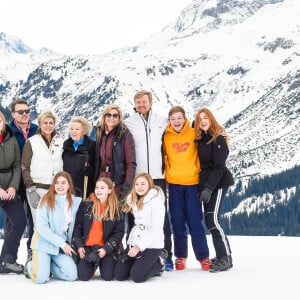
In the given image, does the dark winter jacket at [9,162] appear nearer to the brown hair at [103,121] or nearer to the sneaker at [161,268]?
the brown hair at [103,121]

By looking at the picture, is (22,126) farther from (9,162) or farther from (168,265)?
(168,265)

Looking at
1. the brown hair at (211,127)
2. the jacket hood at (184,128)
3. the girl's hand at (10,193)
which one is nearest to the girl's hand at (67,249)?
the girl's hand at (10,193)

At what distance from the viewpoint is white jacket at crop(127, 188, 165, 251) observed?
10.1 metres

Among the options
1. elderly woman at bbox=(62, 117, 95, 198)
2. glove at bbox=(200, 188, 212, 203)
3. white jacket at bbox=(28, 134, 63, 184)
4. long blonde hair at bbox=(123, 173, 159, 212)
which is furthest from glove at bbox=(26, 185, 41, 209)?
glove at bbox=(200, 188, 212, 203)

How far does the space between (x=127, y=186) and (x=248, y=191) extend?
180323 millimetres

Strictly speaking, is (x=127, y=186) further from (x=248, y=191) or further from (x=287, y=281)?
(x=248, y=191)

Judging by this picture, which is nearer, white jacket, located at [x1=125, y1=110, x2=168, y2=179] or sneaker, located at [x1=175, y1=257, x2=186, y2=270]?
white jacket, located at [x1=125, y1=110, x2=168, y2=179]

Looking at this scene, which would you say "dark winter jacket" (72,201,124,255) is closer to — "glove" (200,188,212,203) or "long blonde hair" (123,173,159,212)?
"long blonde hair" (123,173,159,212)

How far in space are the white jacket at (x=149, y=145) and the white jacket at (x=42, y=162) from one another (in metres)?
1.57

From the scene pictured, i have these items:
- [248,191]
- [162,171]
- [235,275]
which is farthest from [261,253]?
[248,191]

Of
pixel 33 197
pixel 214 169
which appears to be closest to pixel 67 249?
pixel 33 197

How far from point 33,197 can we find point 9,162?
82 cm

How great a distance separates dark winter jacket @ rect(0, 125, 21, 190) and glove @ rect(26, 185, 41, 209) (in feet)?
0.83

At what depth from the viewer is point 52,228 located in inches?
398
